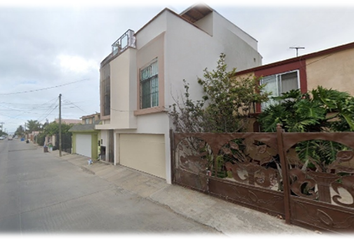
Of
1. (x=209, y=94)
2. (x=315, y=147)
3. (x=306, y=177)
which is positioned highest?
(x=209, y=94)

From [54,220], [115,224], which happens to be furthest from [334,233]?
[54,220]

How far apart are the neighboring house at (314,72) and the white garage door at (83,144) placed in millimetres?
13312

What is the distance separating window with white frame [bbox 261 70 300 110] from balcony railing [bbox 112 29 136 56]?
6.36 meters

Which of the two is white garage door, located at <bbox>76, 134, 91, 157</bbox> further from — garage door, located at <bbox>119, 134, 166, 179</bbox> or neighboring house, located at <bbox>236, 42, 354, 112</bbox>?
neighboring house, located at <bbox>236, 42, 354, 112</bbox>

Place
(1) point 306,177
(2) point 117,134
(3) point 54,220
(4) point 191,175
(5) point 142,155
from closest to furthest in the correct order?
(1) point 306,177 < (3) point 54,220 < (4) point 191,175 < (5) point 142,155 < (2) point 117,134

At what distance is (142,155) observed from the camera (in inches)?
330

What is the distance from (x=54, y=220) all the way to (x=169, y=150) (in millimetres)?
3766

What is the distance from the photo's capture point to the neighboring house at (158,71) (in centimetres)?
682

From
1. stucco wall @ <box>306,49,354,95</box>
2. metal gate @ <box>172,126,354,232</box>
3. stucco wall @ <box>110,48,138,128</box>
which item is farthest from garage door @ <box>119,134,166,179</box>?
stucco wall @ <box>306,49,354,95</box>

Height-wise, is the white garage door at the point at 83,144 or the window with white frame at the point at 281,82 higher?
the window with white frame at the point at 281,82

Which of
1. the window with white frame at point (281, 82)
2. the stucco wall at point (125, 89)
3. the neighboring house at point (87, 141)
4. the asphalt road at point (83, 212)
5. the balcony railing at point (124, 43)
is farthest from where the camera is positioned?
the neighboring house at point (87, 141)

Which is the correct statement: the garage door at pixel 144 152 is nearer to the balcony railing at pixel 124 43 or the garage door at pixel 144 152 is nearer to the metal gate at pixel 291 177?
the metal gate at pixel 291 177

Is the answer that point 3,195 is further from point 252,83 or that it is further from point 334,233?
point 252,83

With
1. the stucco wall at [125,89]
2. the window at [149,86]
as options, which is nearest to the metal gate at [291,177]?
the window at [149,86]
